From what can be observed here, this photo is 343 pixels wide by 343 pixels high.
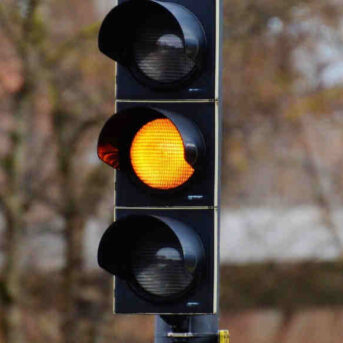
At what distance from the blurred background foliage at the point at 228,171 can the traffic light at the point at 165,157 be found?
1065cm

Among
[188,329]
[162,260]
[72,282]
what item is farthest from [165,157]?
[72,282]

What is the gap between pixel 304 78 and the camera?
19406mm

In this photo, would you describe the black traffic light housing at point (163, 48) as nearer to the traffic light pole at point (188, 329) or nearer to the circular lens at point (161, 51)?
the circular lens at point (161, 51)

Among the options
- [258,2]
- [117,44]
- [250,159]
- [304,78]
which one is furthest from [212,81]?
[250,159]

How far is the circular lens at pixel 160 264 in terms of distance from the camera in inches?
214

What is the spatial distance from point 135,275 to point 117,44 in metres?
0.98

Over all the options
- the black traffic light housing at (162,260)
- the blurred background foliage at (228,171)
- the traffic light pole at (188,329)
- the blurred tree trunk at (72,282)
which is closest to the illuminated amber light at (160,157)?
the black traffic light housing at (162,260)

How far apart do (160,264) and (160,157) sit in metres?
A: 0.44

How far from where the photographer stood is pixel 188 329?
5.70m

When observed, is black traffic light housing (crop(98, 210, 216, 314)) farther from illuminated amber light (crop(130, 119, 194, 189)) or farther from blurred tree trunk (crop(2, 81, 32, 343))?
blurred tree trunk (crop(2, 81, 32, 343))

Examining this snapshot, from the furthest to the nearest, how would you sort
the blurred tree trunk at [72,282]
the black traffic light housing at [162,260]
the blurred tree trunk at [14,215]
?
the blurred tree trunk at [72,282] < the blurred tree trunk at [14,215] < the black traffic light housing at [162,260]

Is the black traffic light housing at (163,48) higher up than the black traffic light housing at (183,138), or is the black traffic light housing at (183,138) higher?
the black traffic light housing at (163,48)

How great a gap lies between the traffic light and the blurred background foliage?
10647 mm

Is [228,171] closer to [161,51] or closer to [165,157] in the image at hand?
[161,51]
